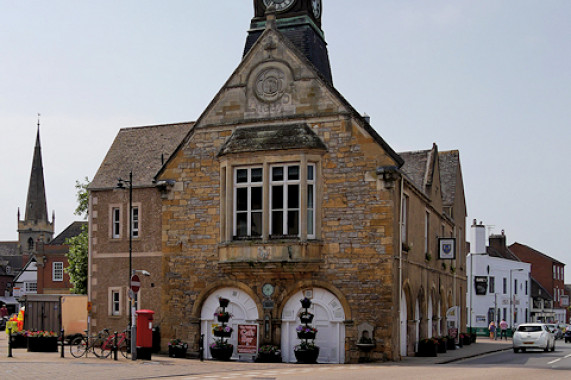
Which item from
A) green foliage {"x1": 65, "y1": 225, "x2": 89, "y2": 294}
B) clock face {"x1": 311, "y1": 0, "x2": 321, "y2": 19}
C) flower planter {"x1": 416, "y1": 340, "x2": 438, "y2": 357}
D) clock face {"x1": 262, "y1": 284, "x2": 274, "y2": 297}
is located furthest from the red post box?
green foliage {"x1": 65, "y1": 225, "x2": 89, "y2": 294}

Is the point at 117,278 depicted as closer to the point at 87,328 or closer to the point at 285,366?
the point at 87,328

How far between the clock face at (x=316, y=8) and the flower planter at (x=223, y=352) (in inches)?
516

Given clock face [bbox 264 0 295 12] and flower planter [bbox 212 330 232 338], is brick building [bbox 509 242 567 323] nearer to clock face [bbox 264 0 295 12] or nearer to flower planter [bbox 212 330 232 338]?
clock face [bbox 264 0 295 12]

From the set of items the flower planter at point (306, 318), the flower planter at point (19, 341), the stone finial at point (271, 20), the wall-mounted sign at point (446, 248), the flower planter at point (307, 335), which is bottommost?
the flower planter at point (19, 341)

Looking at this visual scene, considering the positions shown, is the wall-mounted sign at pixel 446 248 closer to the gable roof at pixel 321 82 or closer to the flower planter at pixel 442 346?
the flower planter at pixel 442 346

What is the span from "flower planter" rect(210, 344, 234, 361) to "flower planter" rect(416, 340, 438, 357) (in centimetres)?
731

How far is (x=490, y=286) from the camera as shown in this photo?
6588cm

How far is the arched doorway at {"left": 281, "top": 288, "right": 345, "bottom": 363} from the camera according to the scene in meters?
25.0

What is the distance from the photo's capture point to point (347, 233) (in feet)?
82.2

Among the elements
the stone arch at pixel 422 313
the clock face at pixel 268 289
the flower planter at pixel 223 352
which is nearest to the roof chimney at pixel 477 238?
the stone arch at pixel 422 313

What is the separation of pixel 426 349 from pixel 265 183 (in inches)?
351

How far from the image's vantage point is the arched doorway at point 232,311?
85.7 ft

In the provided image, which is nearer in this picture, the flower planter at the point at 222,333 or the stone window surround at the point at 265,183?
the stone window surround at the point at 265,183

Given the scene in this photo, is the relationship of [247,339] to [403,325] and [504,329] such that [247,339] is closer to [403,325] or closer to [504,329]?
[403,325]
